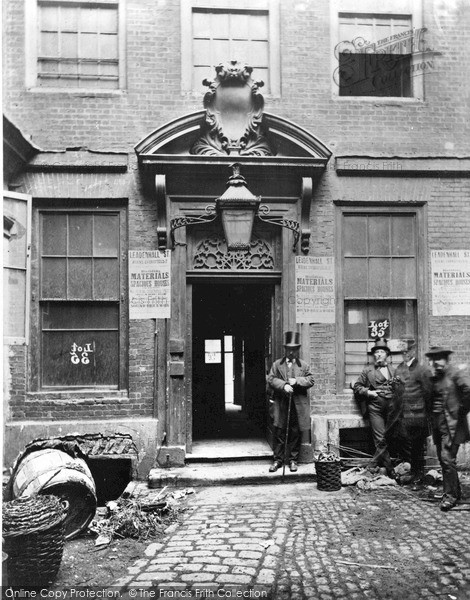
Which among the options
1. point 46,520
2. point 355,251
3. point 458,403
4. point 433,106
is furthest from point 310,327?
point 46,520

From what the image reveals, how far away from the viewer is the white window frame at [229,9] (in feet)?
23.0

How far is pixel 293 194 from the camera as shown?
7.64 m

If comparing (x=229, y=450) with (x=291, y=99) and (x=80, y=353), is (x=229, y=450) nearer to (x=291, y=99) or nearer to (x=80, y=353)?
(x=80, y=353)

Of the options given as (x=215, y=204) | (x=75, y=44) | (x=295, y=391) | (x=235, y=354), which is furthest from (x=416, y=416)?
(x=235, y=354)

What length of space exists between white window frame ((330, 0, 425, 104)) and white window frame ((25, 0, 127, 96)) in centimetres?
279

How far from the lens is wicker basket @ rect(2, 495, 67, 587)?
3.96 m

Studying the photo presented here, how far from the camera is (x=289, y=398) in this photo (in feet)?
23.4

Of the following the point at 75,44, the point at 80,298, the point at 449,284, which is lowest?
the point at 80,298

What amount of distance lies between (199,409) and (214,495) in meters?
4.20

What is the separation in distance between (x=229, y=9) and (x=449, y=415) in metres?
5.77

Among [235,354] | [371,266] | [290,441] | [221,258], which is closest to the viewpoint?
[290,441]

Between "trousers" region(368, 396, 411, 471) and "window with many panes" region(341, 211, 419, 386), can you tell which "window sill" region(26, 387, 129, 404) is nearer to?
"window with many panes" region(341, 211, 419, 386)

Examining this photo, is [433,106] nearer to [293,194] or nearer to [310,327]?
[293,194]

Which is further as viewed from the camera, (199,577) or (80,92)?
(80,92)
